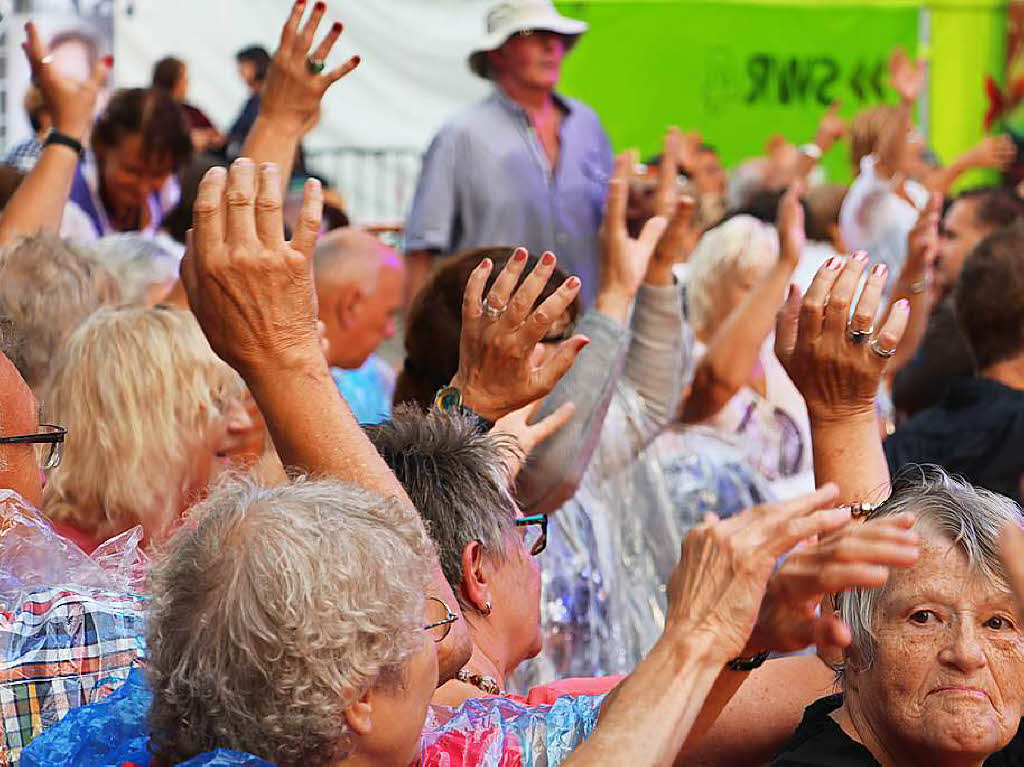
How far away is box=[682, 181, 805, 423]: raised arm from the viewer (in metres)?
3.75

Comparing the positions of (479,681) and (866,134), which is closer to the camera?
(479,681)

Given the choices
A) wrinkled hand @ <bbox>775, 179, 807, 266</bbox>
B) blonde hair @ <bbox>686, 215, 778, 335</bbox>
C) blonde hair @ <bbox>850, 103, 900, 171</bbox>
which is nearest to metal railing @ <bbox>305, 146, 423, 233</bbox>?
blonde hair @ <bbox>850, 103, 900, 171</bbox>

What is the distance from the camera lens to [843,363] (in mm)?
2258

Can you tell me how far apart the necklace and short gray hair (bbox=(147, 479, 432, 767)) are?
493mm

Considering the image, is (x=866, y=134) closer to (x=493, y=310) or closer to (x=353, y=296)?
(x=353, y=296)

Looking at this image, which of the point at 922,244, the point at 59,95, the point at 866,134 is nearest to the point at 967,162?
the point at 866,134

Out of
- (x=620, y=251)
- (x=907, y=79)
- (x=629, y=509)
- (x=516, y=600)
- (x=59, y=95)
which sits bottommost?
(x=629, y=509)

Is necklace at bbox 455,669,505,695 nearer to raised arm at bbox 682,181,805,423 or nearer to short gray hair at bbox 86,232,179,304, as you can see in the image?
short gray hair at bbox 86,232,179,304

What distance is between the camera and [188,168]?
5.31 metres

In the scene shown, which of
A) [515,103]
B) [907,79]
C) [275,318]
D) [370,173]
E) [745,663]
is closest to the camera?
[745,663]

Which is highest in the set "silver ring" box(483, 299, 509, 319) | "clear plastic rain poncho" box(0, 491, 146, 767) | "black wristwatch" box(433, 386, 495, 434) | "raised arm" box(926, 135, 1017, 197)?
"silver ring" box(483, 299, 509, 319)

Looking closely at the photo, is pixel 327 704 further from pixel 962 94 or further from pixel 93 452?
pixel 962 94

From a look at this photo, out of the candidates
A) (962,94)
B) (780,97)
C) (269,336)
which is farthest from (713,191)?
(269,336)

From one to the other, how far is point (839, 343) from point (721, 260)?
275cm
